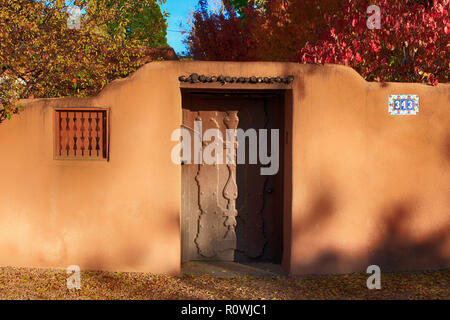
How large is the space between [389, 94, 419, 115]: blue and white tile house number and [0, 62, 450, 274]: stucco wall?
7 cm

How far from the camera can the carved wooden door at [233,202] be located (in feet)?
→ 20.0

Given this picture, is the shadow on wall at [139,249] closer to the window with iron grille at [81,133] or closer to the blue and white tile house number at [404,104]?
the window with iron grille at [81,133]

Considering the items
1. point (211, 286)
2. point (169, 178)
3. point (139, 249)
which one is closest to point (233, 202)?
point (169, 178)

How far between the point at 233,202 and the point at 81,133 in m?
2.38

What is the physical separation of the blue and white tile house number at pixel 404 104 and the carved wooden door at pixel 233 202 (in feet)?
5.27

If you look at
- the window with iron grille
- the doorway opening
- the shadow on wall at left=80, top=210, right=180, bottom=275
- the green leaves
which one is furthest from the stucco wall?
the green leaves

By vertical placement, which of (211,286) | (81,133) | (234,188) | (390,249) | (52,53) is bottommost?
(211,286)

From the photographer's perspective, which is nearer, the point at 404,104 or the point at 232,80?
the point at 232,80

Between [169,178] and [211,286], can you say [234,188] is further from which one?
[211,286]

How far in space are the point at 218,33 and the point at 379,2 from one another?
10741 millimetres

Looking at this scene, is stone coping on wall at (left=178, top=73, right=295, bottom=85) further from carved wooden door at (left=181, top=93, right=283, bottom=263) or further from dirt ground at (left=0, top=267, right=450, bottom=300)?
dirt ground at (left=0, top=267, right=450, bottom=300)

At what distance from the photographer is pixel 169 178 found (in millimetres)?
5531

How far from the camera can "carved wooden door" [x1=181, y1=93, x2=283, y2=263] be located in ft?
20.0
